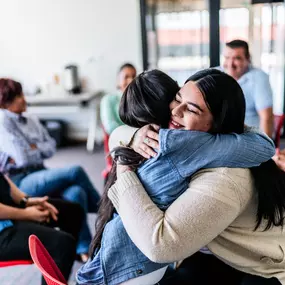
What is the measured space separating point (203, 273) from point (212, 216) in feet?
1.37

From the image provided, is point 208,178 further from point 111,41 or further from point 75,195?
point 111,41

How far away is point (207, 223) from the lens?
0.90 meters

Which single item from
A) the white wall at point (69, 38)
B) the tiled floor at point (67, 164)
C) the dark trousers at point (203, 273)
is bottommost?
the tiled floor at point (67, 164)

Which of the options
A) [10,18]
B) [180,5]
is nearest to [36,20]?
[10,18]

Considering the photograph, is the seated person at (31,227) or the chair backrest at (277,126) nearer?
the seated person at (31,227)

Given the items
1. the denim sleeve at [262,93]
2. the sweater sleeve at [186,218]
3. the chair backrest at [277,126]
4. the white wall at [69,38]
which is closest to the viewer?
the sweater sleeve at [186,218]

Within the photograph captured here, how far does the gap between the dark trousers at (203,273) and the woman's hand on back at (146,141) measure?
16.9 inches

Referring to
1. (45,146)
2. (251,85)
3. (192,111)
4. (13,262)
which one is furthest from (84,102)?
(192,111)

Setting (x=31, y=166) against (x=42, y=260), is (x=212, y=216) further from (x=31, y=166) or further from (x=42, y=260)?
(x=31, y=166)

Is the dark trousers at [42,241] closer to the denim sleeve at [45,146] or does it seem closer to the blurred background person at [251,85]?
the denim sleeve at [45,146]

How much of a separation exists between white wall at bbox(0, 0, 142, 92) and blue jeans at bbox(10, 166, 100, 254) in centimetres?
250

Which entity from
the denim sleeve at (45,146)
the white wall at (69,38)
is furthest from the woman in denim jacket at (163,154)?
the white wall at (69,38)

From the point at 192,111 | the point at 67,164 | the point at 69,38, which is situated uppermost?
the point at 69,38

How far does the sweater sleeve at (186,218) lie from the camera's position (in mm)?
900
